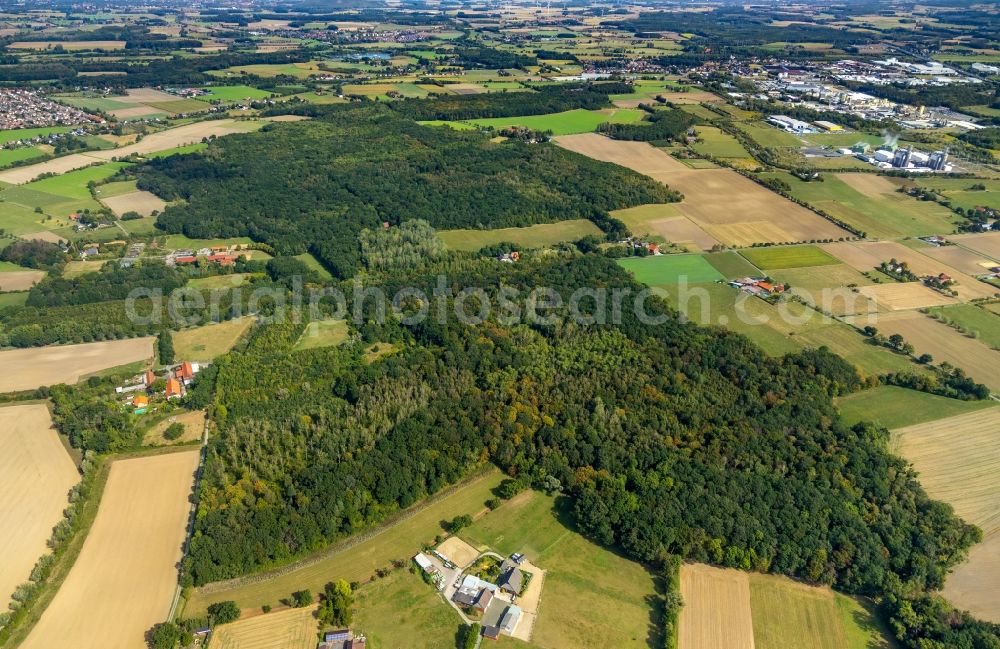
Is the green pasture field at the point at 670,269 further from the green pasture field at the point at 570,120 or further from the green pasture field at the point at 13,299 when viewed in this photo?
the green pasture field at the point at 13,299

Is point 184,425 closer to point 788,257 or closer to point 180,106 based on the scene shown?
point 788,257

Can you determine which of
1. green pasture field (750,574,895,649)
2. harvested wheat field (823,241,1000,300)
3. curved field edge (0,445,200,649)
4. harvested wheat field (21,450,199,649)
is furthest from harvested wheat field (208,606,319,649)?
harvested wheat field (823,241,1000,300)

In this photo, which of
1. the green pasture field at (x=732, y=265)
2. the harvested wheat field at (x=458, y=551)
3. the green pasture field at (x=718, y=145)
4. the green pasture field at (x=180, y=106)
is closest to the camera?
the harvested wheat field at (x=458, y=551)

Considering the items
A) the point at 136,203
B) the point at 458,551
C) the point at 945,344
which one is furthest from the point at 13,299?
the point at 945,344

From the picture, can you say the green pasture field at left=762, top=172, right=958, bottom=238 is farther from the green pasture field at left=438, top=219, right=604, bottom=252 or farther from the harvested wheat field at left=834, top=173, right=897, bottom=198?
the green pasture field at left=438, top=219, right=604, bottom=252

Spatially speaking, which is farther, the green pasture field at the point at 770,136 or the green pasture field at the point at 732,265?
the green pasture field at the point at 770,136

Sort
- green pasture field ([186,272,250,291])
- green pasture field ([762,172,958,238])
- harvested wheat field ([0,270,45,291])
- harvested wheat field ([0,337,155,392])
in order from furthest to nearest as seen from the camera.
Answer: green pasture field ([762,172,958,238]) → green pasture field ([186,272,250,291]) → harvested wheat field ([0,270,45,291]) → harvested wheat field ([0,337,155,392])

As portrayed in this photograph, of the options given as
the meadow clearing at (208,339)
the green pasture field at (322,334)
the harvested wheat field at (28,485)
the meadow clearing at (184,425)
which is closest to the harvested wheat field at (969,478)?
the green pasture field at (322,334)
